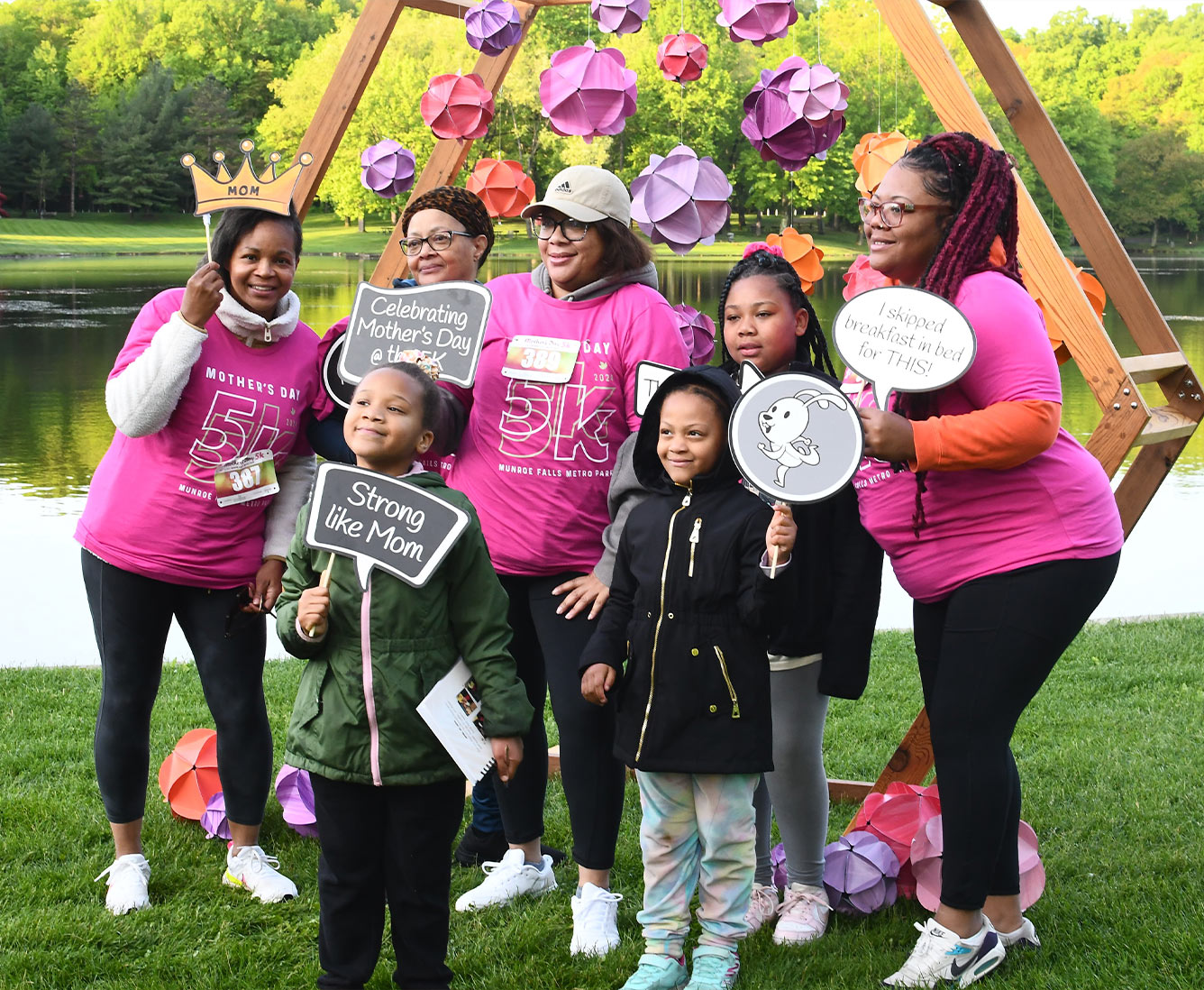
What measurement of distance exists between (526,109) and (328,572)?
18.4 metres

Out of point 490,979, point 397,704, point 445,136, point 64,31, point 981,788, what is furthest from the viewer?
point 64,31

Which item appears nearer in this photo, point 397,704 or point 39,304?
point 397,704

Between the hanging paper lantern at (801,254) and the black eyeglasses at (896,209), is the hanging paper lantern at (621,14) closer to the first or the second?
the hanging paper lantern at (801,254)

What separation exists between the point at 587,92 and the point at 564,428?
1.28m

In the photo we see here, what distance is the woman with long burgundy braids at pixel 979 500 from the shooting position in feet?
8.02

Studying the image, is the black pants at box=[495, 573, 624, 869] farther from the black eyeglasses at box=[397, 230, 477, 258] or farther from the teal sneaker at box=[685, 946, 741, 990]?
the black eyeglasses at box=[397, 230, 477, 258]

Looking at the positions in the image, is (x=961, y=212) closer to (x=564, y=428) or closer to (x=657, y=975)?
(x=564, y=428)

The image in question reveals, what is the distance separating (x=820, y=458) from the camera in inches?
96.4

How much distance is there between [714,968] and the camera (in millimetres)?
2746

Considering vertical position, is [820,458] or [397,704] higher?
[820,458]

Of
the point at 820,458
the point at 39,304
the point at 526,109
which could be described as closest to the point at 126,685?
the point at 820,458

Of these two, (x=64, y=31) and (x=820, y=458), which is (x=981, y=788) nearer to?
(x=820, y=458)

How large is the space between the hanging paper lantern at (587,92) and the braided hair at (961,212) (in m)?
1.33

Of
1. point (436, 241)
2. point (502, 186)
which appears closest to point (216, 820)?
point (436, 241)
